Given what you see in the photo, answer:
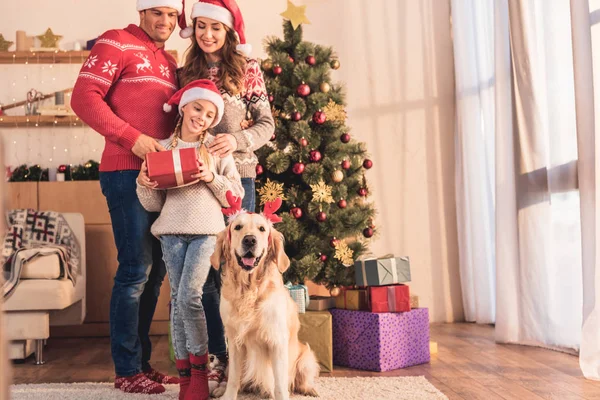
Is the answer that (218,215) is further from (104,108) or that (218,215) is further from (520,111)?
(520,111)

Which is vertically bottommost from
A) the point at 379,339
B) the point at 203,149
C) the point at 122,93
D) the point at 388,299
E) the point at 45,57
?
the point at 379,339

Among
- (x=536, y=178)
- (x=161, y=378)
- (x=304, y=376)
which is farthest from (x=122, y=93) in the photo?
(x=536, y=178)

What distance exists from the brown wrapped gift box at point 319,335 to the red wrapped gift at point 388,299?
230mm

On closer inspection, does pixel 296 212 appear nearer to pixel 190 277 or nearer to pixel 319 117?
pixel 319 117

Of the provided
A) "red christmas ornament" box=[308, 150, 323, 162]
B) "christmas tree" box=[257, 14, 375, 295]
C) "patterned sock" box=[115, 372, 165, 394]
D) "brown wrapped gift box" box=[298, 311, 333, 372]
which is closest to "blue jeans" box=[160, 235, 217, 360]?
"patterned sock" box=[115, 372, 165, 394]

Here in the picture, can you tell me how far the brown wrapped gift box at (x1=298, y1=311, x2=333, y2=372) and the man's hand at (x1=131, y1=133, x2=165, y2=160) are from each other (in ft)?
3.68

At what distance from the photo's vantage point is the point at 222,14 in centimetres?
252

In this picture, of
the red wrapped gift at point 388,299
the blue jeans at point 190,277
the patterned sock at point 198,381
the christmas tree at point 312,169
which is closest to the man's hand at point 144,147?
the blue jeans at point 190,277

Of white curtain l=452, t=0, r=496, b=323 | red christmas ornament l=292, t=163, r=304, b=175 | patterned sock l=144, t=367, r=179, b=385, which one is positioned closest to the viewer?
patterned sock l=144, t=367, r=179, b=385

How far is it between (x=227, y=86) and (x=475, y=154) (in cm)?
234

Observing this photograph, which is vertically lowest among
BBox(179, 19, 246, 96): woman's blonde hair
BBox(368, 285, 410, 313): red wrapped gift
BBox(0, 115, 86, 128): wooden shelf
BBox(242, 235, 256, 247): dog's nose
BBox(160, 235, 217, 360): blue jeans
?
BBox(368, 285, 410, 313): red wrapped gift

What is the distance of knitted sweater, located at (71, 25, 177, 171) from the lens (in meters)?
2.39

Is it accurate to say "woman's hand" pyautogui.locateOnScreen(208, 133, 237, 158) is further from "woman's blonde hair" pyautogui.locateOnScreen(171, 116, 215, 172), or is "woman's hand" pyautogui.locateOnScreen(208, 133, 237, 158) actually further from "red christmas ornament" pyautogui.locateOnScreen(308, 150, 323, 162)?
"red christmas ornament" pyautogui.locateOnScreen(308, 150, 323, 162)

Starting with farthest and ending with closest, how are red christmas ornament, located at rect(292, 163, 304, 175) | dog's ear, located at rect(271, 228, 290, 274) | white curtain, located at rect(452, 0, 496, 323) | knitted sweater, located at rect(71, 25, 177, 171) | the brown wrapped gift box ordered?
white curtain, located at rect(452, 0, 496, 323) < red christmas ornament, located at rect(292, 163, 304, 175) < the brown wrapped gift box < knitted sweater, located at rect(71, 25, 177, 171) < dog's ear, located at rect(271, 228, 290, 274)
